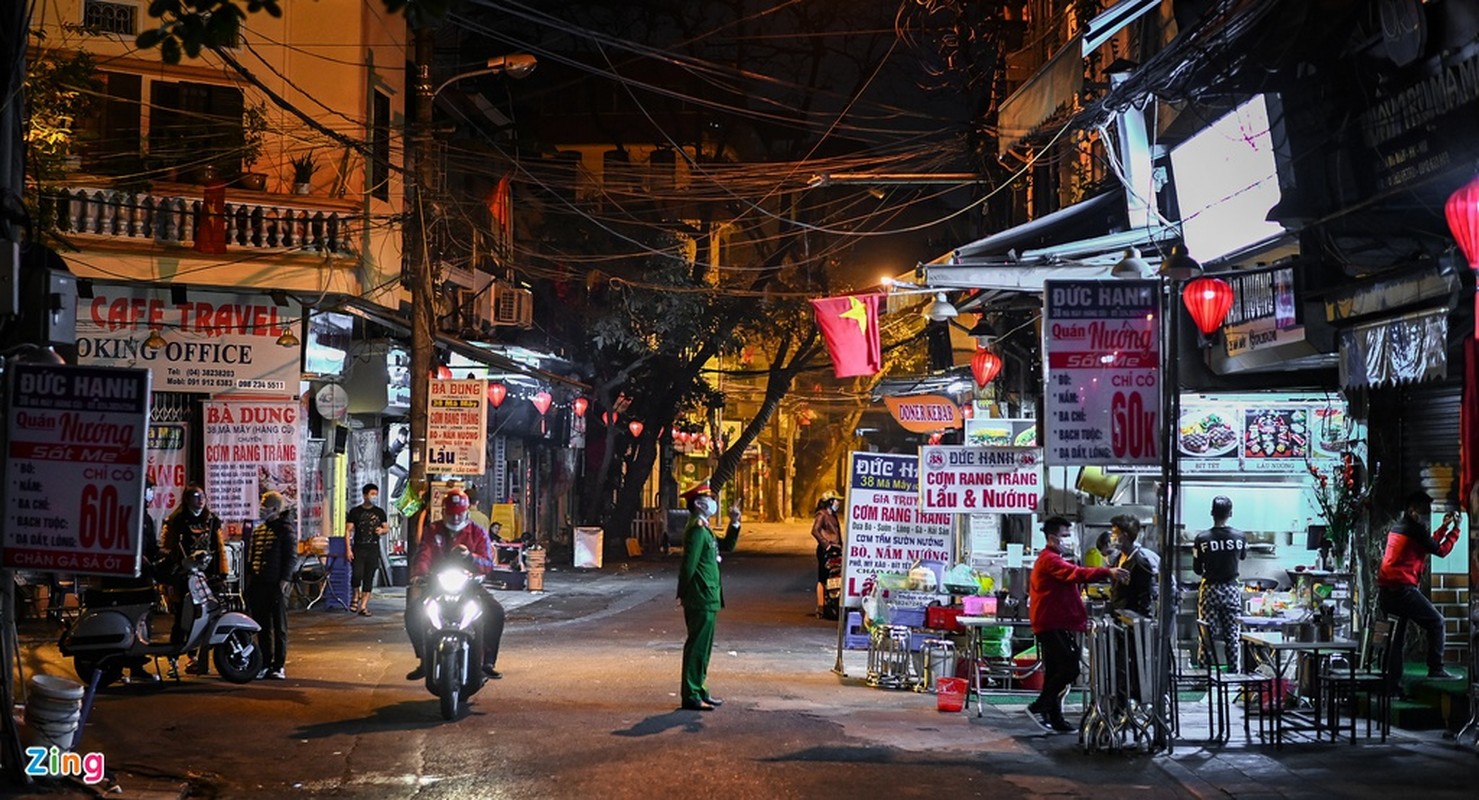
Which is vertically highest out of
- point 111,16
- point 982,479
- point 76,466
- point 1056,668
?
point 111,16

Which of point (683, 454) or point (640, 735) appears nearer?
point (640, 735)

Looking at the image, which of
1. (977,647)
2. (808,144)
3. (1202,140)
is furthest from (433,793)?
(808,144)

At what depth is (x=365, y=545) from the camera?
73.5 ft

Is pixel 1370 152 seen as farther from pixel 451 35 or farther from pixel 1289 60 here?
pixel 451 35

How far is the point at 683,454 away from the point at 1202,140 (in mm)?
48178

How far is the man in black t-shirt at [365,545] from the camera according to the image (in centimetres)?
2233

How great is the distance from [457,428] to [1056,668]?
11051mm

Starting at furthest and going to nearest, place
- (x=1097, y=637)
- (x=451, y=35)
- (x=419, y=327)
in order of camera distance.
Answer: (x=451, y=35), (x=419, y=327), (x=1097, y=637)

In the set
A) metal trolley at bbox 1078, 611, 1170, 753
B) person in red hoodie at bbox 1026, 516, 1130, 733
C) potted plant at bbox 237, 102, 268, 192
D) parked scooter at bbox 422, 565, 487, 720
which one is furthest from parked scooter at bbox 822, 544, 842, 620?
metal trolley at bbox 1078, 611, 1170, 753

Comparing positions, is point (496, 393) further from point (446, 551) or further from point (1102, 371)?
point (1102, 371)

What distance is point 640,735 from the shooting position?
11570mm

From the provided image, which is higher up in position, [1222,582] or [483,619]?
[1222,582]

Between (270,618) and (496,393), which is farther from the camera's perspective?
(496,393)

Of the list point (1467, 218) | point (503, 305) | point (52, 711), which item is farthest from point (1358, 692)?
point (503, 305)
